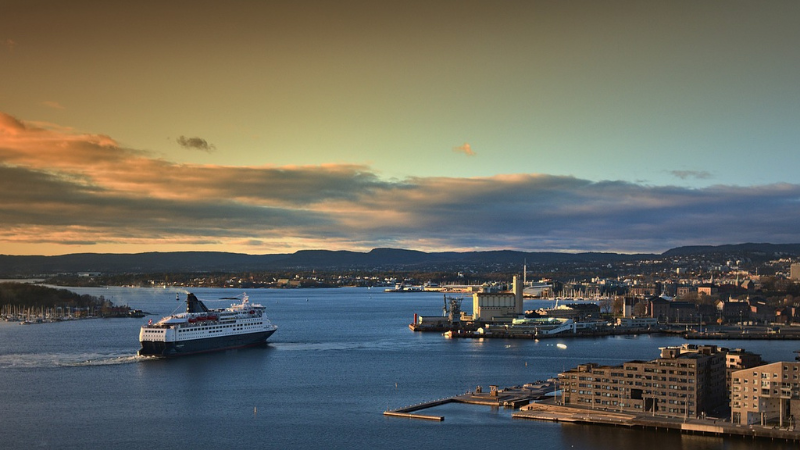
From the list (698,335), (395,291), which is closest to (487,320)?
(698,335)

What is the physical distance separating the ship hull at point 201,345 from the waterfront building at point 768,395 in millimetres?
28520

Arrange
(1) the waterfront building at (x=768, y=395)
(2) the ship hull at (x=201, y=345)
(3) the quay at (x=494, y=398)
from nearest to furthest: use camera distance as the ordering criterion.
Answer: (1) the waterfront building at (x=768, y=395), (3) the quay at (x=494, y=398), (2) the ship hull at (x=201, y=345)

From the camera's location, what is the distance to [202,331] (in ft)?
155

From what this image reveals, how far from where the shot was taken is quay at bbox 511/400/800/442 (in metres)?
25.1

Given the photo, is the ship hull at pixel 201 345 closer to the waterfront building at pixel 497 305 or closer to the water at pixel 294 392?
the water at pixel 294 392

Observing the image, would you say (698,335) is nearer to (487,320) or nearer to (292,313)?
(487,320)

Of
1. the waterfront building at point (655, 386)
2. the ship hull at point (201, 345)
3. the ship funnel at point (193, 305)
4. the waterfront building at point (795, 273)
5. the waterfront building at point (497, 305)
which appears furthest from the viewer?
the waterfront building at point (795, 273)

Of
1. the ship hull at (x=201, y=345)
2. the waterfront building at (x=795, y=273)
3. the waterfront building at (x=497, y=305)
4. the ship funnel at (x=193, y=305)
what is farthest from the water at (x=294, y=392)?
the waterfront building at (x=795, y=273)

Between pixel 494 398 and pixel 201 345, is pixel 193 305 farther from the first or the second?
pixel 494 398

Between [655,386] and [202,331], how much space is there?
2664 cm

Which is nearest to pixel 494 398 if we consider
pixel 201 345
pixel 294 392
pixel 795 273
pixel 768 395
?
pixel 294 392

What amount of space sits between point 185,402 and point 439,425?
998 cm

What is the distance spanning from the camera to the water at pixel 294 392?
83.6ft

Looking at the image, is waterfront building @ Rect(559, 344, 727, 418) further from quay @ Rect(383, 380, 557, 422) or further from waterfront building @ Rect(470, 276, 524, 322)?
waterfront building @ Rect(470, 276, 524, 322)
